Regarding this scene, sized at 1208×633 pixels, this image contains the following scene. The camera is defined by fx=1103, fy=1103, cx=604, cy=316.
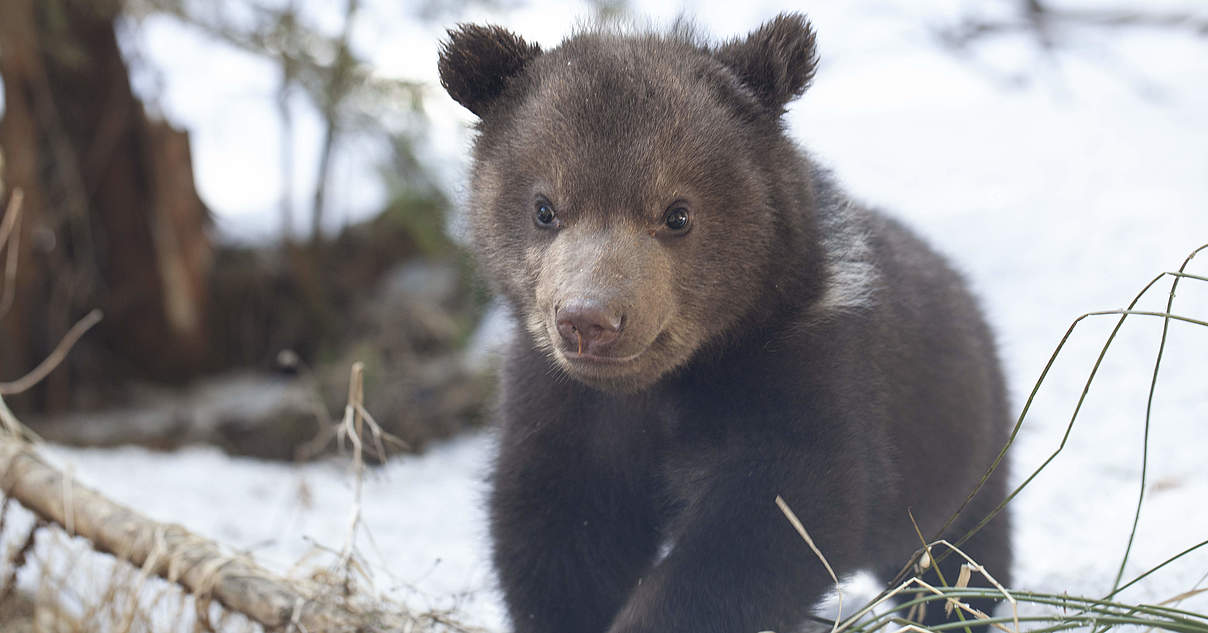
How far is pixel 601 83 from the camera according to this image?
3.15 meters

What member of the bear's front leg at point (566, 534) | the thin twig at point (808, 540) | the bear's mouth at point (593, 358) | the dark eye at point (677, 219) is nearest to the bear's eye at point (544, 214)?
the dark eye at point (677, 219)

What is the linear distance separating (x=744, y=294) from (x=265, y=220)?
6.36 m

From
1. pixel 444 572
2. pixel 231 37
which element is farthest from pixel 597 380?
pixel 231 37

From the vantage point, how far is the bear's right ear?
3.38m

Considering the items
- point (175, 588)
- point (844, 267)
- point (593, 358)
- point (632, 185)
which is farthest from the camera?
point (175, 588)

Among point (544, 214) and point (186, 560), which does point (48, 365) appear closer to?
point (186, 560)

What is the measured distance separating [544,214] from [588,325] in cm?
54

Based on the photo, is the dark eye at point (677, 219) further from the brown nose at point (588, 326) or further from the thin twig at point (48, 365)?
the thin twig at point (48, 365)

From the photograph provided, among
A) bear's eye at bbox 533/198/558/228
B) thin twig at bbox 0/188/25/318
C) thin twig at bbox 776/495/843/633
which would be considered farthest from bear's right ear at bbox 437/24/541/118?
thin twig at bbox 0/188/25/318

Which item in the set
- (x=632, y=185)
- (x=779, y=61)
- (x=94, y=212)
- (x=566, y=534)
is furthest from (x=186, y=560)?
(x=94, y=212)

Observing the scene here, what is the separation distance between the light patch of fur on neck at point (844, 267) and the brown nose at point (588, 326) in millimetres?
750

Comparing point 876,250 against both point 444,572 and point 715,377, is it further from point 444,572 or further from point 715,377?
point 444,572

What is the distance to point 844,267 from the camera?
3.39 m

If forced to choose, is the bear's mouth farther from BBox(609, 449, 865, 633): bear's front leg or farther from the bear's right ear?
the bear's right ear
